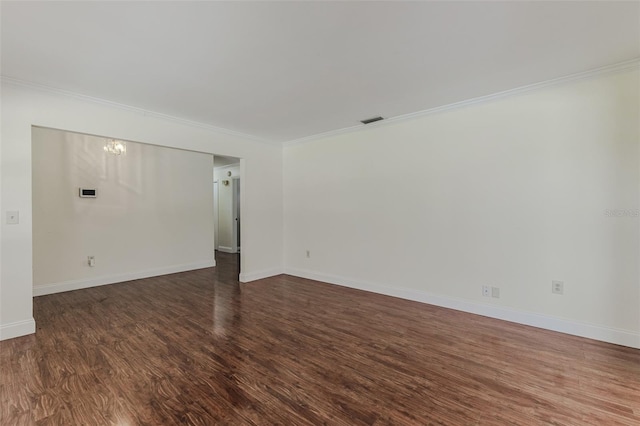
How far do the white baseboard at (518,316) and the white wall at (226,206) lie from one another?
4.51m

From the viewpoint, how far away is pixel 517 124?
2.96 meters

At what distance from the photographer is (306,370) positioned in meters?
2.12

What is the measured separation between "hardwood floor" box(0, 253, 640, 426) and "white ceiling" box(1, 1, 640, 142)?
248cm

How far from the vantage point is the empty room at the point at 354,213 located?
1792 millimetres

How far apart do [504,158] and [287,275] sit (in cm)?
380

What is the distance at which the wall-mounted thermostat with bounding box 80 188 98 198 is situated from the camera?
14.7 ft

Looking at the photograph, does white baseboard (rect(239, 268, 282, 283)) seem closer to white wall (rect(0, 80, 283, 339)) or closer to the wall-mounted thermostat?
white wall (rect(0, 80, 283, 339))

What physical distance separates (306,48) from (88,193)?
4.51 metres

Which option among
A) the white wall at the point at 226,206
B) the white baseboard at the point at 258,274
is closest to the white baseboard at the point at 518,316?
the white baseboard at the point at 258,274

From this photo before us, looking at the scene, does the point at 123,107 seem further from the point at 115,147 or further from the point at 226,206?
the point at 226,206

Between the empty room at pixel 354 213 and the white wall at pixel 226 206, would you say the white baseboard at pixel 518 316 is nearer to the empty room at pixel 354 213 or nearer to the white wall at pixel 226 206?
the empty room at pixel 354 213

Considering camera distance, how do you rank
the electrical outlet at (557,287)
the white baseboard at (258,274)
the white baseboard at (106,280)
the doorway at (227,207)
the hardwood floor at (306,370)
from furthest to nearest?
the doorway at (227,207) < the white baseboard at (258,274) < the white baseboard at (106,280) < the electrical outlet at (557,287) < the hardwood floor at (306,370)

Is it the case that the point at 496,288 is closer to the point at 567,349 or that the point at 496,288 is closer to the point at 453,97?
the point at 567,349

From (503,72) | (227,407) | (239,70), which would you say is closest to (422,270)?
(503,72)
